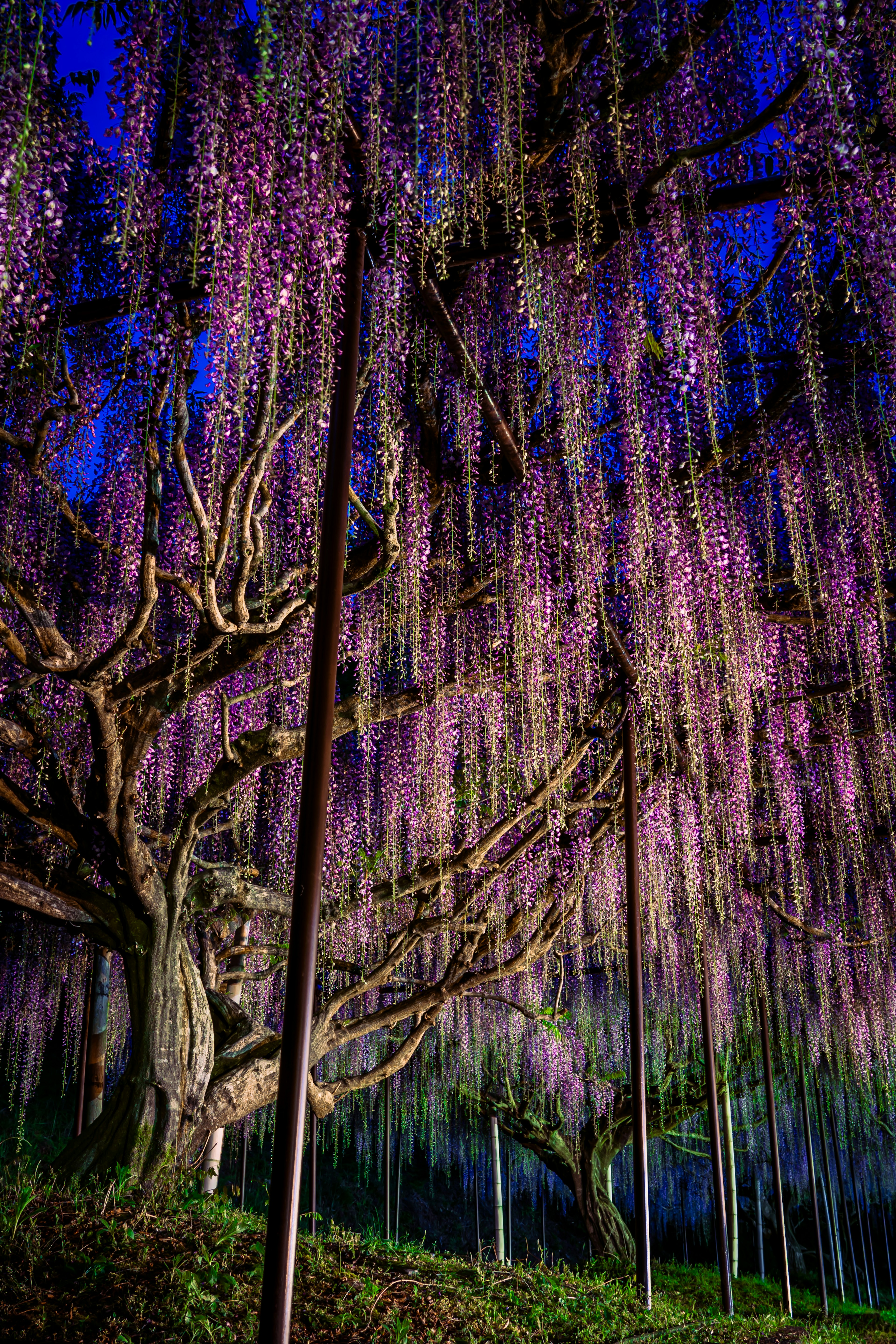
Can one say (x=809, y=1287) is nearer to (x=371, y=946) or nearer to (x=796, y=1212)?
(x=796, y=1212)

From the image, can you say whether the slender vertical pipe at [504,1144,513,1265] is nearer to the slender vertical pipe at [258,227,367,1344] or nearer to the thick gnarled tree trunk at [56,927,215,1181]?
the thick gnarled tree trunk at [56,927,215,1181]

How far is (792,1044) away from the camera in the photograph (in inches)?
449

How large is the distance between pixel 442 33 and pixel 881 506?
135 inches

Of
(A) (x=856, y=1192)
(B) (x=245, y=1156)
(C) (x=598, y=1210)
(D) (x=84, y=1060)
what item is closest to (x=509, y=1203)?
(C) (x=598, y=1210)

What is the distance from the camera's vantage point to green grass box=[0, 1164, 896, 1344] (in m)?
2.76

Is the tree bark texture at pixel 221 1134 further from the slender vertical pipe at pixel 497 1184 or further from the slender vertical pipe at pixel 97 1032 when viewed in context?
the slender vertical pipe at pixel 497 1184

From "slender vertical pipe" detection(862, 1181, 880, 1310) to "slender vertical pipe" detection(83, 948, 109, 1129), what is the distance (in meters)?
14.2

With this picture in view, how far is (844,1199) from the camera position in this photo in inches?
634

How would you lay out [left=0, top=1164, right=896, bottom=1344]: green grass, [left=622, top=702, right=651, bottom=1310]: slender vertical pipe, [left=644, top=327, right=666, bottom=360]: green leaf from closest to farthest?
[left=0, top=1164, right=896, bottom=1344]: green grass, [left=644, top=327, right=666, bottom=360]: green leaf, [left=622, top=702, right=651, bottom=1310]: slender vertical pipe

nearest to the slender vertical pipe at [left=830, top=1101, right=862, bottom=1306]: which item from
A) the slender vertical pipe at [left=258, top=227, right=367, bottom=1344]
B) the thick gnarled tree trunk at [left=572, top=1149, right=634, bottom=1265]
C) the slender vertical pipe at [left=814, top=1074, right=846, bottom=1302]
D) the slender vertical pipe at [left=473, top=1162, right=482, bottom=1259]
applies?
the slender vertical pipe at [left=814, top=1074, right=846, bottom=1302]

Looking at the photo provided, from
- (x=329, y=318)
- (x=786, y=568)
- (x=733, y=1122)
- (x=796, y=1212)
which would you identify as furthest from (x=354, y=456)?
(x=796, y=1212)

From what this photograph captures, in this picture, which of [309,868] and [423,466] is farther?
[423,466]

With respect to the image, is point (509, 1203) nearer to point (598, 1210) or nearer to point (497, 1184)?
point (497, 1184)

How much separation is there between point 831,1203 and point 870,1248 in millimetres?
3314
